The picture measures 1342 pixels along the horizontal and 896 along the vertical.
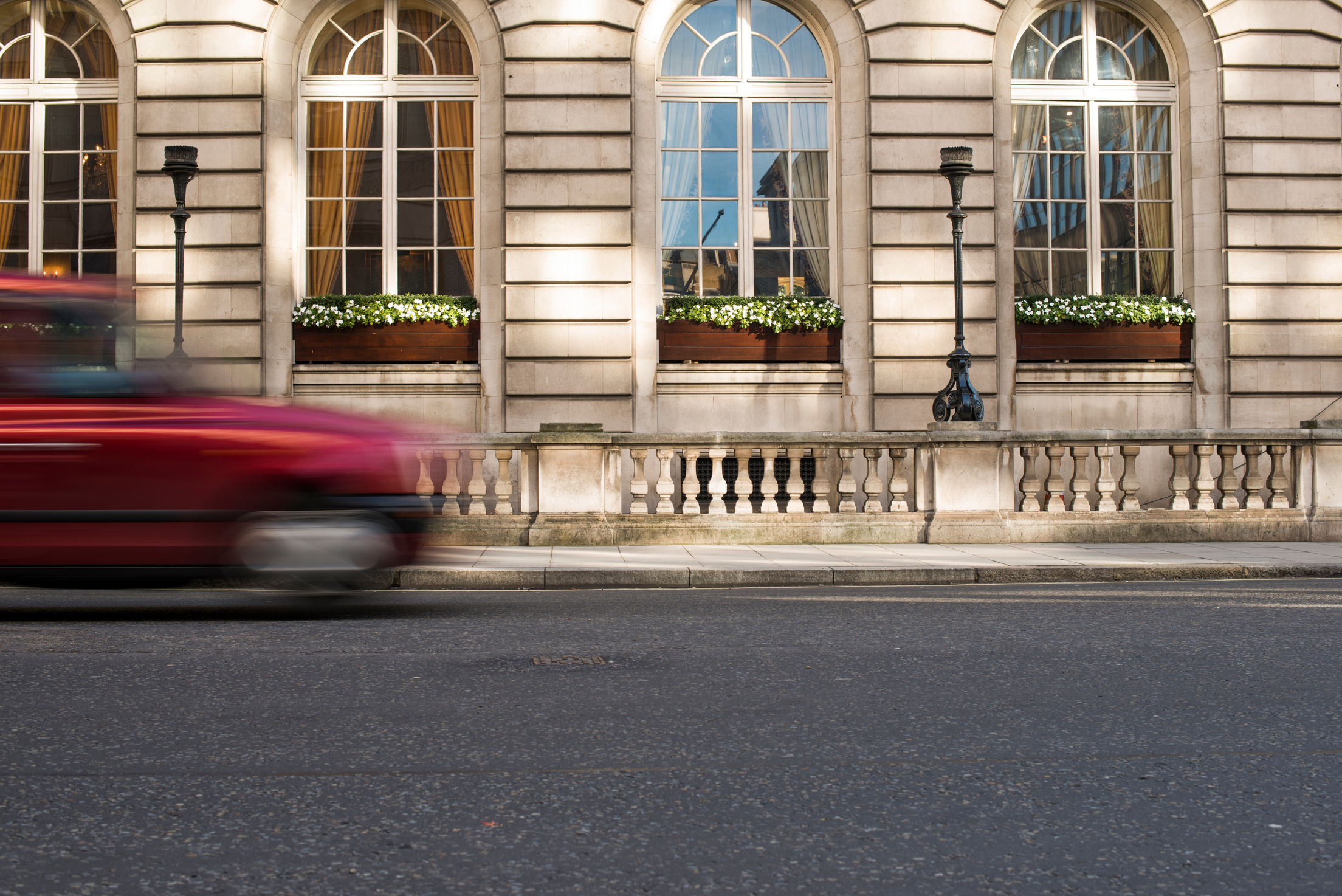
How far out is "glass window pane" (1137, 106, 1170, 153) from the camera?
667 inches

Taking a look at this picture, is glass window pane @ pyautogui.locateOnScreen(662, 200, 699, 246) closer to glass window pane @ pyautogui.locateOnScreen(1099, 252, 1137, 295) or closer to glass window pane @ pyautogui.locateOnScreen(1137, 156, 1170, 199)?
glass window pane @ pyautogui.locateOnScreen(1099, 252, 1137, 295)

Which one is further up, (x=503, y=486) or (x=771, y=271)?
(x=771, y=271)

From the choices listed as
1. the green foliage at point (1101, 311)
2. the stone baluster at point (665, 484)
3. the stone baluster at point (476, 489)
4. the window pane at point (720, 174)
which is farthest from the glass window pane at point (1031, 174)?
the stone baluster at point (476, 489)

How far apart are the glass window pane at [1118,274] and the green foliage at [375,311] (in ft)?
29.5

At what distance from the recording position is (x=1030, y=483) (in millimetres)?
12180

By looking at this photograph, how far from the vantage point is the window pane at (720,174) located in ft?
54.3

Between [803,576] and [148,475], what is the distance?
4.86 metres

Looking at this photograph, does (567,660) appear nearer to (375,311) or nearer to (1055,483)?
(1055,483)

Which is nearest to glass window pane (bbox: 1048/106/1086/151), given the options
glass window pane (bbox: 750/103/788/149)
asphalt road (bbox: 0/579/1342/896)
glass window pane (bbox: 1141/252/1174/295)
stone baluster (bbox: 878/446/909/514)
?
glass window pane (bbox: 1141/252/1174/295)

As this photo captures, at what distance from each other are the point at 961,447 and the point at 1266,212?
24.3 ft

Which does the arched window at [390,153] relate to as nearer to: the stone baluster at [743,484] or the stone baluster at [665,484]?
the stone baluster at [665,484]

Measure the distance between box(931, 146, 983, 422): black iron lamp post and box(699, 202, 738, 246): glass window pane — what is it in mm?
4191

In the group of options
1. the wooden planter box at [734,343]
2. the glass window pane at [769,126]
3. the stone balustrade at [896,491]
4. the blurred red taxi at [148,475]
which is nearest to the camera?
the blurred red taxi at [148,475]

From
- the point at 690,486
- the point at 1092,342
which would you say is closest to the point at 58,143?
the point at 690,486
